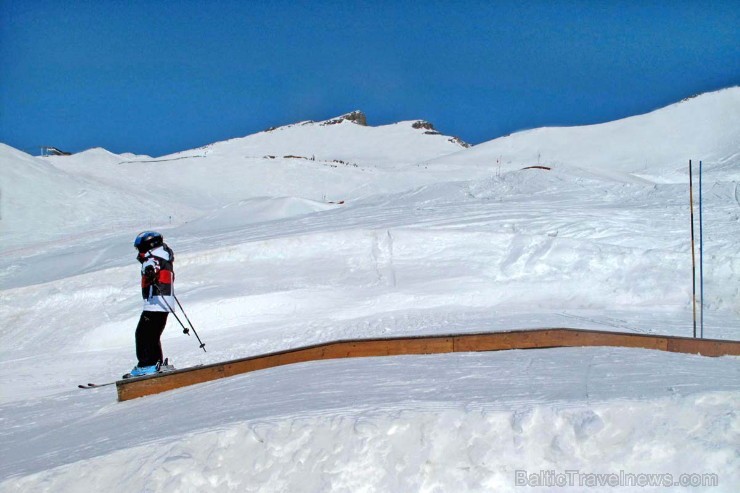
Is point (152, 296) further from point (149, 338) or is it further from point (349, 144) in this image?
point (349, 144)

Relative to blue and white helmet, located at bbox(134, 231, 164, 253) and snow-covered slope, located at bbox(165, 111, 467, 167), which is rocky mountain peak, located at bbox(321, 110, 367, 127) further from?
blue and white helmet, located at bbox(134, 231, 164, 253)

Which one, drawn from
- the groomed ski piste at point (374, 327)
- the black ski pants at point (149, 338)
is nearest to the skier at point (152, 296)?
the black ski pants at point (149, 338)

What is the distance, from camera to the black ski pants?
7582mm

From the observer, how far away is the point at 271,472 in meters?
4.36

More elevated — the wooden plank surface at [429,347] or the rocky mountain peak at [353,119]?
the rocky mountain peak at [353,119]

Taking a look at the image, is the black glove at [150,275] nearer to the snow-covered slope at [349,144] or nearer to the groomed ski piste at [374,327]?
the groomed ski piste at [374,327]

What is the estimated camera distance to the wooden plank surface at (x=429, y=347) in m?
7.06

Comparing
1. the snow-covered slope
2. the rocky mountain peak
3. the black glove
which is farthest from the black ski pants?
the rocky mountain peak

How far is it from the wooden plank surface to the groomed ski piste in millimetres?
258

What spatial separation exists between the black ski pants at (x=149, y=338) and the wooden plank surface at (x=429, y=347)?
598 millimetres

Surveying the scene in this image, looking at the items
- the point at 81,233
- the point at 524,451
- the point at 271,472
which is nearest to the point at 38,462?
the point at 271,472

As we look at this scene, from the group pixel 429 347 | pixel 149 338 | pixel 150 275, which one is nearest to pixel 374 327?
pixel 429 347

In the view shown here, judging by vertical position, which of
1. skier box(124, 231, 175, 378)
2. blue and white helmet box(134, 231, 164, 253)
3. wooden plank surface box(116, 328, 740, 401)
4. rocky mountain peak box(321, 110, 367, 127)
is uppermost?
rocky mountain peak box(321, 110, 367, 127)

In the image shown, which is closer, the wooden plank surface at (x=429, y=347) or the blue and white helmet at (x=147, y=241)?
the wooden plank surface at (x=429, y=347)
